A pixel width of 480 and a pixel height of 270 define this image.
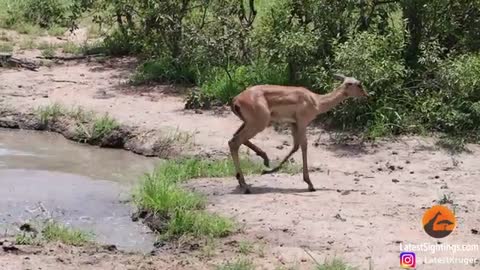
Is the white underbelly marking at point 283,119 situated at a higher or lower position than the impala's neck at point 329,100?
lower

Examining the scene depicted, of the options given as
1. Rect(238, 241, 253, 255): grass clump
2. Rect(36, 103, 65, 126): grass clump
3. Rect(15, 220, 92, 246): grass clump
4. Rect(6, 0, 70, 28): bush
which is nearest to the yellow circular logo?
Rect(238, 241, 253, 255): grass clump

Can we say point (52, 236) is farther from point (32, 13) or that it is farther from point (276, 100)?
point (32, 13)

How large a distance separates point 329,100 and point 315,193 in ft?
4.36

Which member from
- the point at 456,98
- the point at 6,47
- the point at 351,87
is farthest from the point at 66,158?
the point at 6,47

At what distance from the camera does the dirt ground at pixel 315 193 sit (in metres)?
6.96

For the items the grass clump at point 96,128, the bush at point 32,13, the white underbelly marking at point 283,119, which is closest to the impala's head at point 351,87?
the white underbelly marking at point 283,119

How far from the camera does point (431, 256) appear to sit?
22.6ft

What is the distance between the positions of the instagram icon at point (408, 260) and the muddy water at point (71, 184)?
223cm

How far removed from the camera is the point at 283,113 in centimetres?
932

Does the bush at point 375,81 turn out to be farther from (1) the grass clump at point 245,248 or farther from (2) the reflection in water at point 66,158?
(1) the grass clump at point 245,248

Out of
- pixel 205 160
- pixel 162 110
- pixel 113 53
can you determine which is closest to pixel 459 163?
pixel 205 160

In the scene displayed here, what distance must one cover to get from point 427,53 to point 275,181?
12.5 feet

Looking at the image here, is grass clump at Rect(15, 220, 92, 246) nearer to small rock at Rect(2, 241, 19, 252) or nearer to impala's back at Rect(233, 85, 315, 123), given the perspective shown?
small rock at Rect(2, 241, 19, 252)

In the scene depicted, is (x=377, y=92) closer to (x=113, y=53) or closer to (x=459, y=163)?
(x=459, y=163)
